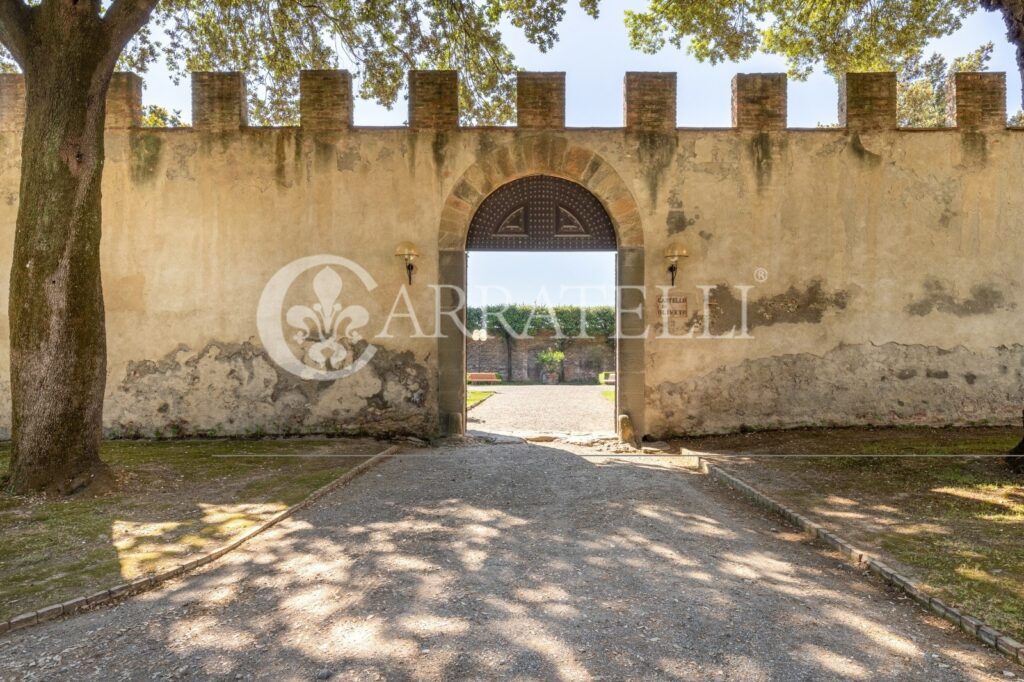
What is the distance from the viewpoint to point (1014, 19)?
5.78 metres

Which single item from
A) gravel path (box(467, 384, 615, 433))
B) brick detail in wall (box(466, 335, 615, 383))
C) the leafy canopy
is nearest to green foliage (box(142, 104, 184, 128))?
the leafy canopy

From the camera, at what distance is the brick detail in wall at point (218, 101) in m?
8.10

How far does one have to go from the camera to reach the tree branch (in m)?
5.32

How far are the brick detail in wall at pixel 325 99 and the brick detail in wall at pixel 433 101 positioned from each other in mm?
906

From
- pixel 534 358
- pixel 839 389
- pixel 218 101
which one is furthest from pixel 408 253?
pixel 534 358

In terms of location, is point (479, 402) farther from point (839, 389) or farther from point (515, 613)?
point (515, 613)

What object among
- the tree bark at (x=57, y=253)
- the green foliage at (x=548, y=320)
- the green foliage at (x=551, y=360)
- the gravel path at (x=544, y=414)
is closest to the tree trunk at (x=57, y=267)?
the tree bark at (x=57, y=253)

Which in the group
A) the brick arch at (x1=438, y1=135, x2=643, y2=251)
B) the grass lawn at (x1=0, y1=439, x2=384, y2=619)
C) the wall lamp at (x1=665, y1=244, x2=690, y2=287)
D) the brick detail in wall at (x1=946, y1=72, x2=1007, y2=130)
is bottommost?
the grass lawn at (x1=0, y1=439, x2=384, y2=619)

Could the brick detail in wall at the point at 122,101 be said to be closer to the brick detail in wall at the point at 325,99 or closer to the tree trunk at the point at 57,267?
the brick detail in wall at the point at 325,99

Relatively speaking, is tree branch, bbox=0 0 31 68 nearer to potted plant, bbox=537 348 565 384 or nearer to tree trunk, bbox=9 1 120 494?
tree trunk, bbox=9 1 120 494

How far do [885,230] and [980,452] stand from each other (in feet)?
10.3

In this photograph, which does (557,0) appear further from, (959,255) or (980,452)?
(980,452)

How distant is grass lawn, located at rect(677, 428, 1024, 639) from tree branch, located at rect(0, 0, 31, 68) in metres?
7.68

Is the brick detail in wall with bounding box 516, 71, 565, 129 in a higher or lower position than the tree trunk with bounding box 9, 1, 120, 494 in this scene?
higher
